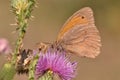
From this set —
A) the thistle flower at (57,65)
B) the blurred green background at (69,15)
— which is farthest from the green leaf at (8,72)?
the blurred green background at (69,15)

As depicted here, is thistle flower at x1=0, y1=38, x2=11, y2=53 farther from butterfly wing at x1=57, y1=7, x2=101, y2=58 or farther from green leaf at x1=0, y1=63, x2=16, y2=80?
green leaf at x1=0, y1=63, x2=16, y2=80

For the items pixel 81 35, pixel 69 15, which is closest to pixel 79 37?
pixel 81 35

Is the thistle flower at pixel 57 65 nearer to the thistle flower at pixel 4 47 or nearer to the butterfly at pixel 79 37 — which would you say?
the butterfly at pixel 79 37

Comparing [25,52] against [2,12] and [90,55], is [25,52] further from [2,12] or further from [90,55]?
[2,12]

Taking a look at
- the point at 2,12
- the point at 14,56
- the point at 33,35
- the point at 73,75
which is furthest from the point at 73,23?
the point at 2,12

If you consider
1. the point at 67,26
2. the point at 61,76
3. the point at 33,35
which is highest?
the point at 33,35

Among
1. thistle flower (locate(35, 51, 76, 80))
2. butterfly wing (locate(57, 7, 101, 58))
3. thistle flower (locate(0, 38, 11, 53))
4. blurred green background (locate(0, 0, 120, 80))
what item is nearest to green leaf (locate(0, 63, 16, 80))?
thistle flower (locate(35, 51, 76, 80))

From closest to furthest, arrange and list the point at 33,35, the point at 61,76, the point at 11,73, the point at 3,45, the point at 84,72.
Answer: the point at 11,73 < the point at 61,76 < the point at 3,45 < the point at 84,72 < the point at 33,35
